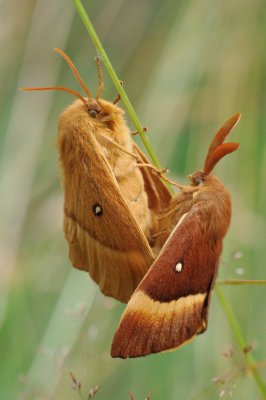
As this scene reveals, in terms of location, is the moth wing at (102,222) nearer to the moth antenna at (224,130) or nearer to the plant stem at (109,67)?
the plant stem at (109,67)

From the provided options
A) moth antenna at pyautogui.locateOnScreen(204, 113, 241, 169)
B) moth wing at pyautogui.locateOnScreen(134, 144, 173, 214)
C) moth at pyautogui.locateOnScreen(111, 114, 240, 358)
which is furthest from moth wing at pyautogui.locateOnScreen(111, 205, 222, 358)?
moth wing at pyautogui.locateOnScreen(134, 144, 173, 214)

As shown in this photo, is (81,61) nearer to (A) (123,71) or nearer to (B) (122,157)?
(A) (123,71)

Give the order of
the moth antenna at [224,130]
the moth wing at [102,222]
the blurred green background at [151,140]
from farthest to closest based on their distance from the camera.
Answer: the blurred green background at [151,140], the moth wing at [102,222], the moth antenna at [224,130]

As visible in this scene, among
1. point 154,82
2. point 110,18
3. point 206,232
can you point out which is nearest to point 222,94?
point 154,82

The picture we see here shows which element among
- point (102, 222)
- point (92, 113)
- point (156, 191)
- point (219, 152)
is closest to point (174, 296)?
point (102, 222)

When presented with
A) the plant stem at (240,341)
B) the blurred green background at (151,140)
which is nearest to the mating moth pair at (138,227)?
the plant stem at (240,341)
